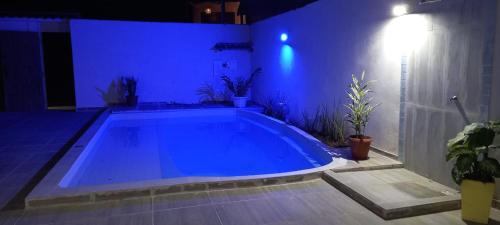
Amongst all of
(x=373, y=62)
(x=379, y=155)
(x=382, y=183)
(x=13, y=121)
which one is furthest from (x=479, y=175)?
(x=13, y=121)

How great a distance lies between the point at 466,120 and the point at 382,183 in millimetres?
1033

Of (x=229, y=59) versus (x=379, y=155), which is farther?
(x=229, y=59)

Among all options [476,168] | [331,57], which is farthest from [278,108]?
[476,168]

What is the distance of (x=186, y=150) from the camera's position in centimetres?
680

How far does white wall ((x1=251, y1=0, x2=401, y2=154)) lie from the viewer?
5.18 meters

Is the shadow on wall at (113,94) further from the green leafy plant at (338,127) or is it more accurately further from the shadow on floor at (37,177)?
the green leafy plant at (338,127)

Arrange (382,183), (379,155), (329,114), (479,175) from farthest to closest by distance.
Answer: (329,114) → (379,155) → (382,183) → (479,175)

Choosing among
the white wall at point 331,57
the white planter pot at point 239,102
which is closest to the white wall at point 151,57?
the white planter pot at point 239,102

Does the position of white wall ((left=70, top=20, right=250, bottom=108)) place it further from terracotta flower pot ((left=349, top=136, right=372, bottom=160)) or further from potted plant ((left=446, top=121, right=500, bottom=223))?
potted plant ((left=446, top=121, right=500, bottom=223))

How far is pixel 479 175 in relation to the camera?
3.11 metres

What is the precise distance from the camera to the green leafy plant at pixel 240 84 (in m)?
10.8

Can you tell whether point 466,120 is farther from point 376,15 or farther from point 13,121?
point 13,121

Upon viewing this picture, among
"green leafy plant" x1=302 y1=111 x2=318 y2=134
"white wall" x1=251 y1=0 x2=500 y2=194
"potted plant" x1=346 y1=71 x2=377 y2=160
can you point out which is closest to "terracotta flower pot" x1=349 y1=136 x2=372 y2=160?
"potted plant" x1=346 y1=71 x2=377 y2=160

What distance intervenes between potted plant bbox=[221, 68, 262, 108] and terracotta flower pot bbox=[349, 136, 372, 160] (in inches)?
221
